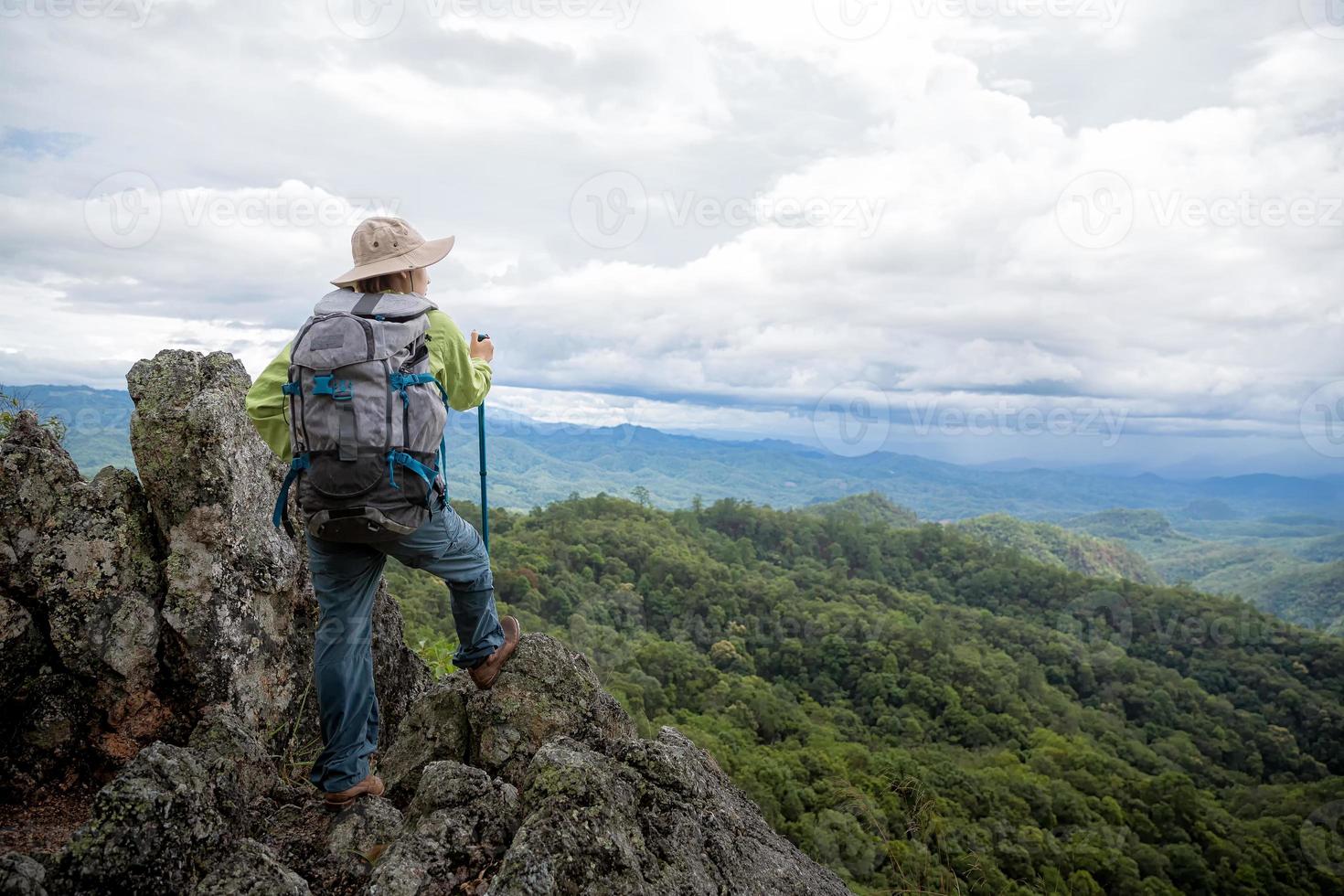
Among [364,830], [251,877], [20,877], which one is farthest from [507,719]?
[20,877]

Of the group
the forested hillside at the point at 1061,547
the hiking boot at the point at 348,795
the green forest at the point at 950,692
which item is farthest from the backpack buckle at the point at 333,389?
the forested hillside at the point at 1061,547

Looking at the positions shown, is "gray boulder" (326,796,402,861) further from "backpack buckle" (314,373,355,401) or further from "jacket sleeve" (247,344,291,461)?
"backpack buckle" (314,373,355,401)

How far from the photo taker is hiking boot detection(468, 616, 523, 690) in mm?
5262

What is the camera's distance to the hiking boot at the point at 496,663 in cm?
526

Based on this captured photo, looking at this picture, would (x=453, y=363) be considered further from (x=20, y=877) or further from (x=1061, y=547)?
(x=1061, y=547)

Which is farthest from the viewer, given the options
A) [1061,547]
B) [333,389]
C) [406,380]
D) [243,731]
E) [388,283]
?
[1061,547]

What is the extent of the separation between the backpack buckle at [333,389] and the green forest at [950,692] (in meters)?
6.29

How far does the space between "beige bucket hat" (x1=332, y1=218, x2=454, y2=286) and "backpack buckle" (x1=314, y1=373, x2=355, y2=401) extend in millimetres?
805

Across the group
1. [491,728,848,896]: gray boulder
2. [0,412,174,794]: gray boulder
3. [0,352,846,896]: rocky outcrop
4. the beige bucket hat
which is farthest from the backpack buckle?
[0,412,174,794]: gray boulder

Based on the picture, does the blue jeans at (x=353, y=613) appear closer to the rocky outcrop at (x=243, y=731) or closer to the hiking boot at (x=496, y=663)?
the rocky outcrop at (x=243, y=731)

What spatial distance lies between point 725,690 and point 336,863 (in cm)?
4691

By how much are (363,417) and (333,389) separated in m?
0.20

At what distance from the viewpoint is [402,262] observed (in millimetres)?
4391

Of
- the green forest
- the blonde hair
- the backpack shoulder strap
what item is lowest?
the green forest
